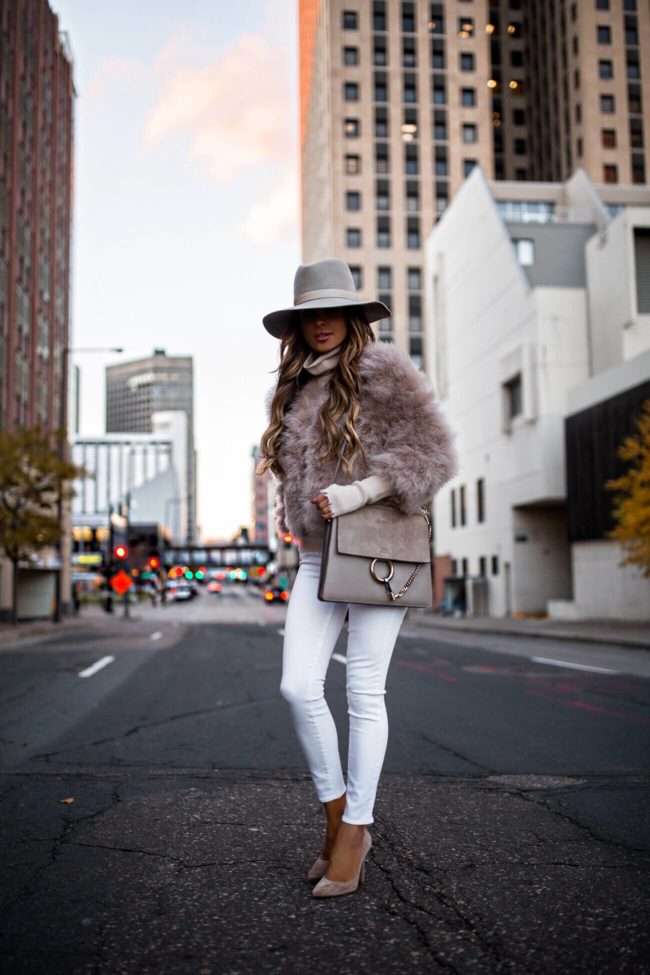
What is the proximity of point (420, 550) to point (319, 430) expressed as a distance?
54 centimetres

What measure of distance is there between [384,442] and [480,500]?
42283 millimetres

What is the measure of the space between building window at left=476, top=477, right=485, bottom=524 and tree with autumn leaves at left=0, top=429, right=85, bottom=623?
2088 cm

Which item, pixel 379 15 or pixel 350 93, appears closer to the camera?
pixel 350 93

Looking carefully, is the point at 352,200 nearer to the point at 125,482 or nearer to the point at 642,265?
the point at 642,265

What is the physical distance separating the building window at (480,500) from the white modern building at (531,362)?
0.34ft

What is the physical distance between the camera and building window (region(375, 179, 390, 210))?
243ft

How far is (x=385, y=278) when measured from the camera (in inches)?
2894

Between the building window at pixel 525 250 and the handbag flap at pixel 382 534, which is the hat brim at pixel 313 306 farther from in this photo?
the building window at pixel 525 250

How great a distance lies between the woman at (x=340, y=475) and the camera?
3.01 m

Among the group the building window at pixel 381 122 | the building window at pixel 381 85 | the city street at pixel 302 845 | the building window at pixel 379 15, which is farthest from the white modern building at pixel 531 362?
the building window at pixel 379 15

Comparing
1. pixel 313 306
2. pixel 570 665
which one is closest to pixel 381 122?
pixel 570 665

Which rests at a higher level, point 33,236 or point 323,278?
point 33,236

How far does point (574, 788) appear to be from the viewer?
4.69m

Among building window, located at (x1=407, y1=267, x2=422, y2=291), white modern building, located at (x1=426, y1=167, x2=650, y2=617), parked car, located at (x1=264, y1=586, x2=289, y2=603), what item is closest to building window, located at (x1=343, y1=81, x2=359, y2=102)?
building window, located at (x1=407, y1=267, x2=422, y2=291)
